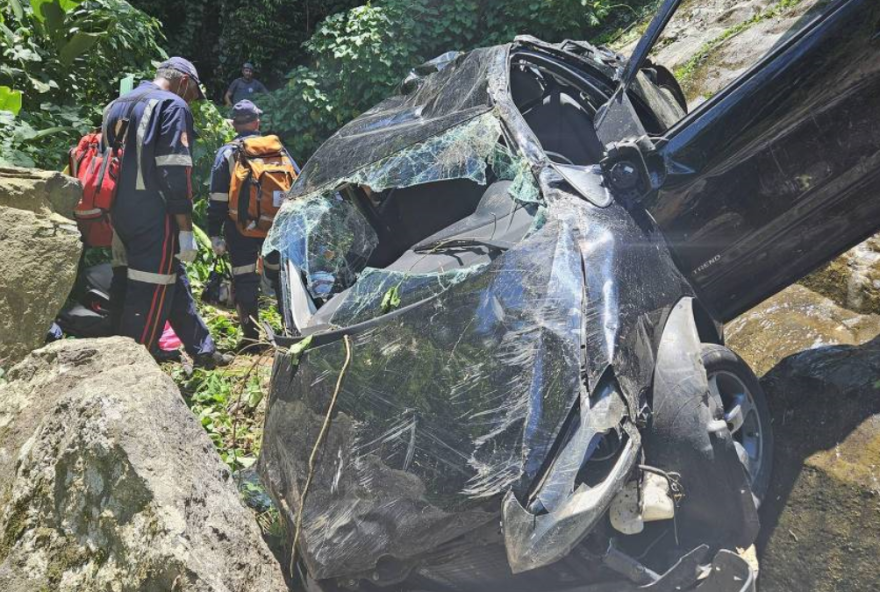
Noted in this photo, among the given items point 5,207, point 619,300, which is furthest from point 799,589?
point 5,207

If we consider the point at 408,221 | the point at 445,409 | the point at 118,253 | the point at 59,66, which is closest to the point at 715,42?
the point at 408,221

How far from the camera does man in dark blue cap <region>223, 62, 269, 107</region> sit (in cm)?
984

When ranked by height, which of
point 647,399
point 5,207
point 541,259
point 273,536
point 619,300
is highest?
point 5,207

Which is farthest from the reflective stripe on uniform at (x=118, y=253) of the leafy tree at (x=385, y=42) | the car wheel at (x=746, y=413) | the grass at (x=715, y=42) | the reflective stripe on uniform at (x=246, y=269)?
the grass at (x=715, y=42)

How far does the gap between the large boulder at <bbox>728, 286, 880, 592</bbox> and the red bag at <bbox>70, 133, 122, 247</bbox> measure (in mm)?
3657

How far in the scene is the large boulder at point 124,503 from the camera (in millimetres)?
2201

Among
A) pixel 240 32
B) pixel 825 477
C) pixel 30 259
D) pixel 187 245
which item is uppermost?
pixel 240 32

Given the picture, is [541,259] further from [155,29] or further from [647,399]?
[155,29]

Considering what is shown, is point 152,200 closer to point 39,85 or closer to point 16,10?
point 39,85

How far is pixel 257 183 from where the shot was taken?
503cm

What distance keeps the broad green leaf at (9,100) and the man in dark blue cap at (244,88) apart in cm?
470

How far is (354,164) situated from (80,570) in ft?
6.31

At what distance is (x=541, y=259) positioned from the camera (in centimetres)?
250

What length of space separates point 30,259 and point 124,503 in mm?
2140
